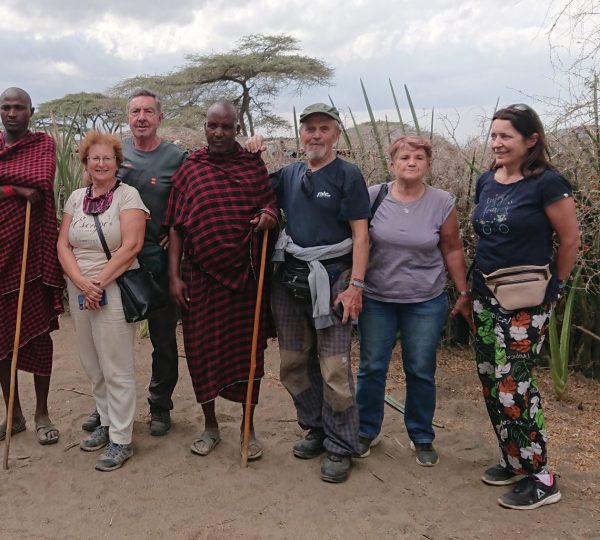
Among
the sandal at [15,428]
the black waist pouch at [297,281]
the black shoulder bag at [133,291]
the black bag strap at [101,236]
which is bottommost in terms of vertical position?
the sandal at [15,428]

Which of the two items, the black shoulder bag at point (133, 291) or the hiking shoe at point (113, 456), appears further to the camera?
the hiking shoe at point (113, 456)

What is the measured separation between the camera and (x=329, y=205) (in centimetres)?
283

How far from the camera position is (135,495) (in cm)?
290

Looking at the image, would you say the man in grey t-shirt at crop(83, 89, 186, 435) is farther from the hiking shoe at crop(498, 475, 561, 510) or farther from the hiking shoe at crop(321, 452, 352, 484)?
the hiking shoe at crop(498, 475, 561, 510)

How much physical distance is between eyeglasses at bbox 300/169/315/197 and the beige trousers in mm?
1068

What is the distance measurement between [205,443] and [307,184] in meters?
1.53

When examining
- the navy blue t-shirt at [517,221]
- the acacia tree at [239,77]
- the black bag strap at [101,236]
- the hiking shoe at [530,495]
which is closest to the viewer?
the navy blue t-shirt at [517,221]

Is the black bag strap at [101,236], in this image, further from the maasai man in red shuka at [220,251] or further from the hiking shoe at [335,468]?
the hiking shoe at [335,468]

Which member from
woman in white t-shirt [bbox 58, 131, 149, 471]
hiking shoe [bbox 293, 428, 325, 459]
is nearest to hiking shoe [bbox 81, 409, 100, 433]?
woman in white t-shirt [bbox 58, 131, 149, 471]

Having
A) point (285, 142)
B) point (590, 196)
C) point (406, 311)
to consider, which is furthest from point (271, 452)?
point (285, 142)

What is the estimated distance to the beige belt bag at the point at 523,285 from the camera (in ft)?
8.50

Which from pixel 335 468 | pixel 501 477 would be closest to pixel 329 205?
pixel 335 468

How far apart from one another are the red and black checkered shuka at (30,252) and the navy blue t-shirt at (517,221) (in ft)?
7.40

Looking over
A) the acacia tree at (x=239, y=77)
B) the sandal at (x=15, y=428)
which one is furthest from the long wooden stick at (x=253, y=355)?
the acacia tree at (x=239, y=77)
